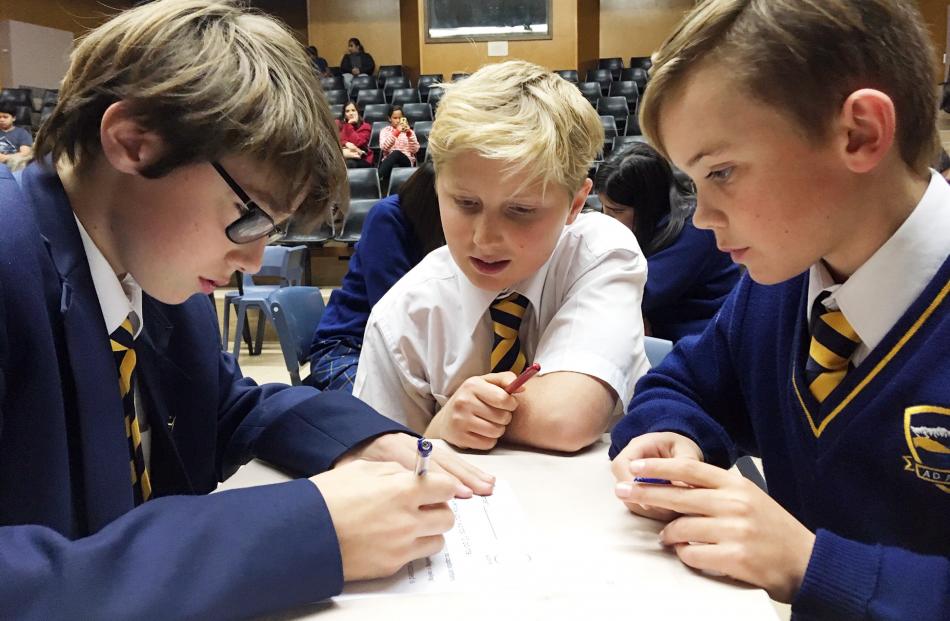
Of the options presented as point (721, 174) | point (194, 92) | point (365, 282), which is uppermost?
point (194, 92)

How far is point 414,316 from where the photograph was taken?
1.38m

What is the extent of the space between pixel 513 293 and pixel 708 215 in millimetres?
522

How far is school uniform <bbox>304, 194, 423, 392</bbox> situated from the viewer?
1.96 m

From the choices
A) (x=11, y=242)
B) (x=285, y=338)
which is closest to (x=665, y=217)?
(x=285, y=338)

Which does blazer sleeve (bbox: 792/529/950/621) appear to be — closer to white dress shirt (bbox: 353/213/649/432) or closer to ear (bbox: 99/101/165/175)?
white dress shirt (bbox: 353/213/649/432)

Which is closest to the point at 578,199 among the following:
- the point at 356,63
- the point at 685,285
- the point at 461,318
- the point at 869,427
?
the point at 461,318

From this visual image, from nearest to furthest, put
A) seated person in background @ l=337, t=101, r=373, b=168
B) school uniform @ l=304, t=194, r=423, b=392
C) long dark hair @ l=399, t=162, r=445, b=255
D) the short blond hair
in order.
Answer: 1. the short blond hair
2. school uniform @ l=304, t=194, r=423, b=392
3. long dark hair @ l=399, t=162, r=445, b=255
4. seated person in background @ l=337, t=101, r=373, b=168

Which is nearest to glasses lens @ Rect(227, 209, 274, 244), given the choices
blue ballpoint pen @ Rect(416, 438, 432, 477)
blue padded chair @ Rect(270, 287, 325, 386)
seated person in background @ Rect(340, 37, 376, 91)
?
→ blue ballpoint pen @ Rect(416, 438, 432, 477)

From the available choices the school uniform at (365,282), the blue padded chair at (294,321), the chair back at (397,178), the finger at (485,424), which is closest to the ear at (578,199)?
the finger at (485,424)

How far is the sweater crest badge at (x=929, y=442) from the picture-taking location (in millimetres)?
780

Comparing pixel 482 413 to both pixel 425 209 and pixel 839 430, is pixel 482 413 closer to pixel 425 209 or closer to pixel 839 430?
pixel 839 430

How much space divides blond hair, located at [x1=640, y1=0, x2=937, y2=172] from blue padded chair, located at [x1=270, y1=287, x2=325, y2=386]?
144cm

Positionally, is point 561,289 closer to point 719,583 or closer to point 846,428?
point 846,428

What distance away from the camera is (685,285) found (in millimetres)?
2490
